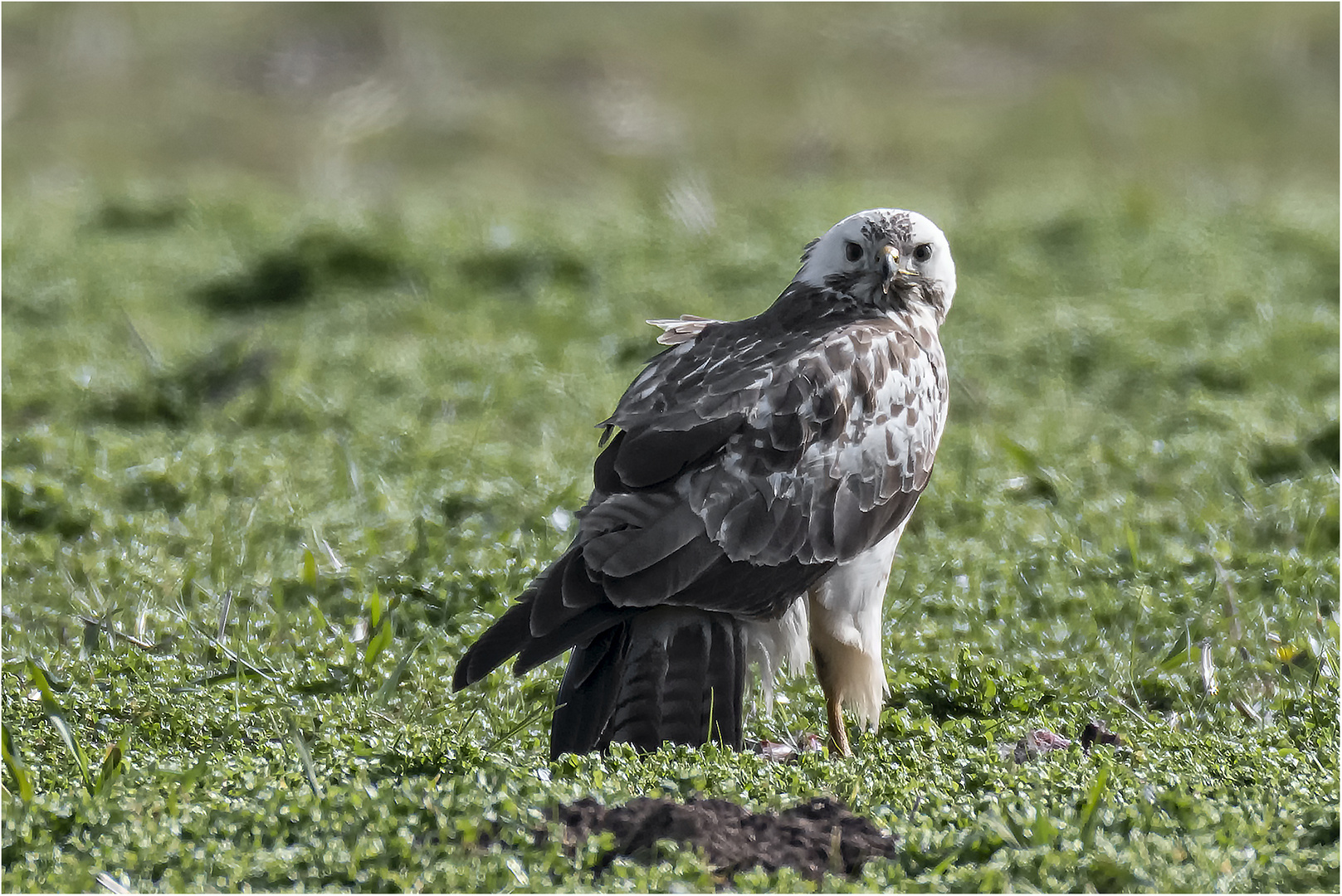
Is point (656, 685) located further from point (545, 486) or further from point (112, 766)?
point (545, 486)

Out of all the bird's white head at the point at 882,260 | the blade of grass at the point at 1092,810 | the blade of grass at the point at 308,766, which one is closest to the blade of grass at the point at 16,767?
the blade of grass at the point at 308,766

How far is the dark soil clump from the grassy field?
0.07 meters

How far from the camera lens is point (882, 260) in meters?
5.00

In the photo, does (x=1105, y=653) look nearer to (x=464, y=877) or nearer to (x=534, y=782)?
(x=534, y=782)

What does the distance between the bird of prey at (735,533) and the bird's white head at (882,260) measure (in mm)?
38

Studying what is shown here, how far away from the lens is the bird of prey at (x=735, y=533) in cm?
413

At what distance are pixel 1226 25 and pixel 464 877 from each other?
20.2 metres

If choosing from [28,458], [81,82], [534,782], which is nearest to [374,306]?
[28,458]

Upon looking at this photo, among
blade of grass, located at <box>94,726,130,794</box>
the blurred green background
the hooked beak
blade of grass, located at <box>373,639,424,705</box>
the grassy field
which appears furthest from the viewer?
the blurred green background

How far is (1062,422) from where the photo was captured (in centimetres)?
796

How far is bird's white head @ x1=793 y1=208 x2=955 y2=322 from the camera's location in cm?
505

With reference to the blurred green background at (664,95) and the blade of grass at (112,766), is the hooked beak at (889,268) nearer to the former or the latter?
the blade of grass at (112,766)

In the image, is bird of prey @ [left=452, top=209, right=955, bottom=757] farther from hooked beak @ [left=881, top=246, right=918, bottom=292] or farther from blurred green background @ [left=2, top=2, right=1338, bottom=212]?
blurred green background @ [left=2, top=2, right=1338, bottom=212]

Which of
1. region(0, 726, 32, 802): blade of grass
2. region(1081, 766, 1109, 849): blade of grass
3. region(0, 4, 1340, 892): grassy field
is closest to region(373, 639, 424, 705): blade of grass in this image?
region(0, 4, 1340, 892): grassy field
